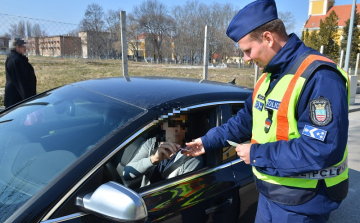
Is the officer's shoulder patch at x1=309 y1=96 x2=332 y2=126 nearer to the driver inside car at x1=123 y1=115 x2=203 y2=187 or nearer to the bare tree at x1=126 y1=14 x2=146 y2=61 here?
the driver inside car at x1=123 y1=115 x2=203 y2=187

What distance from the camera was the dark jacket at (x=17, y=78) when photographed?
4.37 m

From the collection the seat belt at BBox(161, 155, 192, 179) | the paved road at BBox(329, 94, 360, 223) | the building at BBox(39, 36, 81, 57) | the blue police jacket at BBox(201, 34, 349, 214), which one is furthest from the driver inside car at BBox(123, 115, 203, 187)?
the building at BBox(39, 36, 81, 57)

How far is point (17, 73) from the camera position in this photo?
14.3 feet

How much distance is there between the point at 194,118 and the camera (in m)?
2.11

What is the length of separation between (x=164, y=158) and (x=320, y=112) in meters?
1.07

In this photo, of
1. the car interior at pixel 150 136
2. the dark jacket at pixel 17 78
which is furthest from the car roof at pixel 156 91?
the dark jacket at pixel 17 78

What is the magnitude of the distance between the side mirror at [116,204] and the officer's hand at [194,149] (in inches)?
27.1

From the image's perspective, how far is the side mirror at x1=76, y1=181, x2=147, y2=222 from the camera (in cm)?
125

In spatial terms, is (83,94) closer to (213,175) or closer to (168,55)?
(213,175)

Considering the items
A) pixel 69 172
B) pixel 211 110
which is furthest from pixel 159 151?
pixel 69 172

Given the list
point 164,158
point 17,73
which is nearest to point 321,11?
point 17,73

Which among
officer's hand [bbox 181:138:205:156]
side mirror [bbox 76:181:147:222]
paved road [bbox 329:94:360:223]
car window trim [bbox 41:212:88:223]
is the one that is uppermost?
officer's hand [bbox 181:138:205:156]

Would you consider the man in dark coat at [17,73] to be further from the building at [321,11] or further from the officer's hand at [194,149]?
the building at [321,11]

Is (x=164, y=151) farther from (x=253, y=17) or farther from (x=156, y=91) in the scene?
(x=253, y=17)
